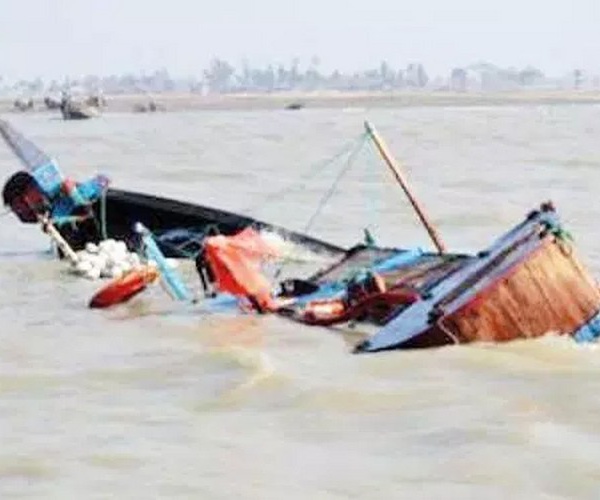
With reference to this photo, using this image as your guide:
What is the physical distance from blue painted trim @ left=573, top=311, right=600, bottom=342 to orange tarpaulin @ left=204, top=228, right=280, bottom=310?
3614mm

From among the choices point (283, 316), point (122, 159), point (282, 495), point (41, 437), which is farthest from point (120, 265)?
point (122, 159)

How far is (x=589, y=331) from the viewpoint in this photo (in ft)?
42.0

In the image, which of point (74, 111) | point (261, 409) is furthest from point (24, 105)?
point (261, 409)

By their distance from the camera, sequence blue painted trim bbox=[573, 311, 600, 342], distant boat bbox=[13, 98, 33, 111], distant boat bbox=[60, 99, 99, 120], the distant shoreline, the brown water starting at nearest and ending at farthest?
1. the brown water
2. blue painted trim bbox=[573, 311, 600, 342]
3. distant boat bbox=[60, 99, 99, 120]
4. distant boat bbox=[13, 98, 33, 111]
5. the distant shoreline

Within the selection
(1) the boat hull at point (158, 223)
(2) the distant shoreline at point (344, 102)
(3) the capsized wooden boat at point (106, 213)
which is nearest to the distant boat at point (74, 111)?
(2) the distant shoreline at point (344, 102)

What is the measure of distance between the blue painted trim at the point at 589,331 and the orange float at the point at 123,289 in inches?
224

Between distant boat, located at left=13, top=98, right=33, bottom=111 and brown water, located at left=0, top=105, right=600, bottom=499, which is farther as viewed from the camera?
distant boat, located at left=13, top=98, right=33, bottom=111

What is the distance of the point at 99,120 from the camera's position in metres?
96.0

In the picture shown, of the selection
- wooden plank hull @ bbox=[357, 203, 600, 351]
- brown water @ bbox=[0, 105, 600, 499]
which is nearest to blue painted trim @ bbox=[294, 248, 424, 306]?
brown water @ bbox=[0, 105, 600, 499]

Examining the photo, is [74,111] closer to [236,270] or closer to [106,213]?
[106,213]

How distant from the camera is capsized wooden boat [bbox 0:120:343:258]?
66.4 ft

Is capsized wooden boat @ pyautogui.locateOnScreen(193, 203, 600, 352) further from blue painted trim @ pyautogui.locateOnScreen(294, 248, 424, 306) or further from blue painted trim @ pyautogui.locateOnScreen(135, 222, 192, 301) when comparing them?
blue painted trim @ pyautogui.locateOnScreen(135, 222, 192, 301)

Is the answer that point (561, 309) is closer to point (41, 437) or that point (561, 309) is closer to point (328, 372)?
point (328, 372)

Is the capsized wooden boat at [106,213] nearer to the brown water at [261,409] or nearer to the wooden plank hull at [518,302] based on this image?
the brown water at [261,409]
